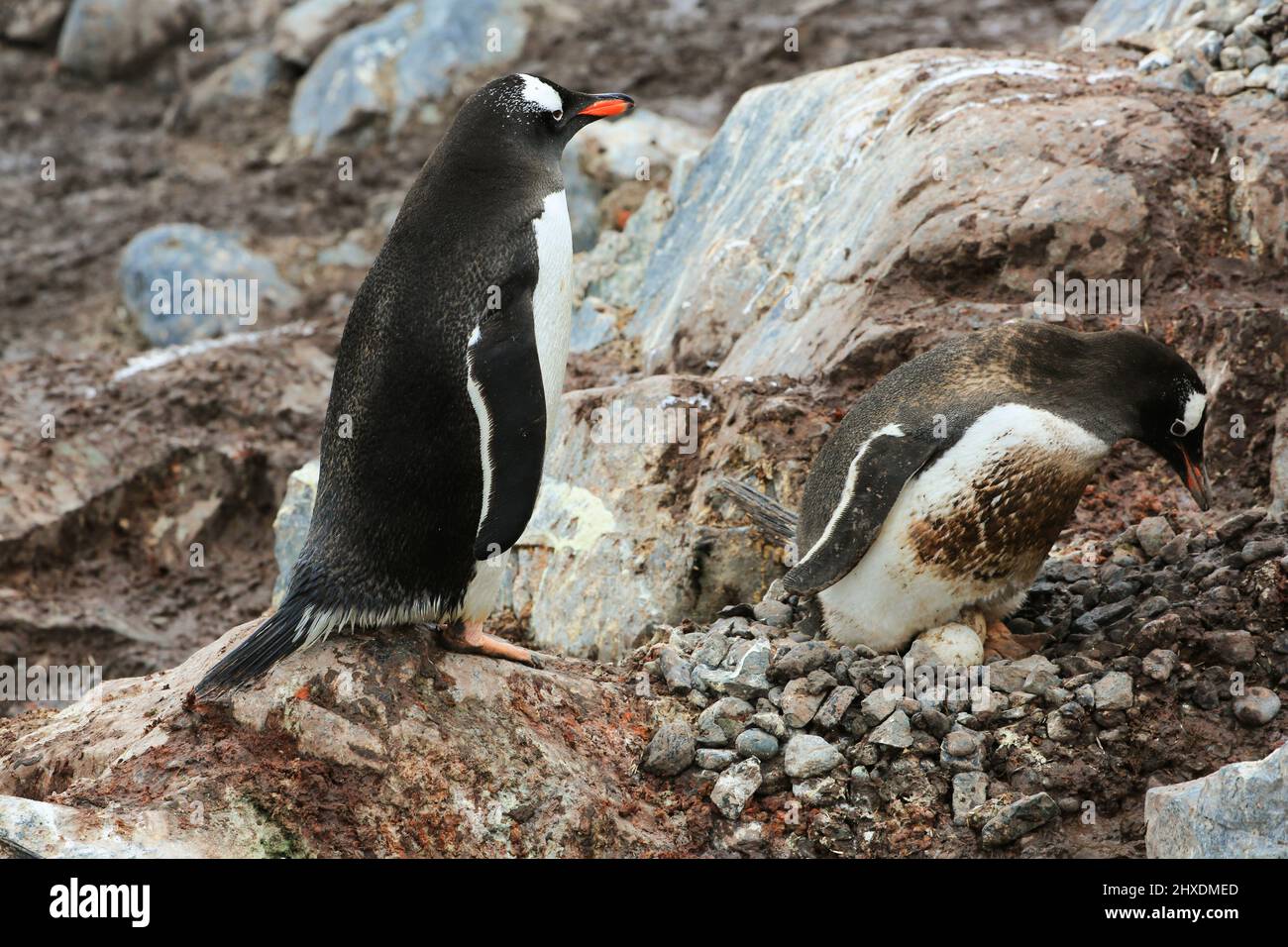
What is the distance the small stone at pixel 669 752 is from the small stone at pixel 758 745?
0.45 ft

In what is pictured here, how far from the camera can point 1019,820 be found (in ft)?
11.9

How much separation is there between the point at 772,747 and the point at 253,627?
1.68m

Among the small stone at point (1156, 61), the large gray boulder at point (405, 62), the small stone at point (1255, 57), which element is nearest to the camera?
the small stone at point (1255, 57)

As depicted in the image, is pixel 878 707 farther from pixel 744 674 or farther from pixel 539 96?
pixel 539 96

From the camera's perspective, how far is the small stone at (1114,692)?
3.88 m

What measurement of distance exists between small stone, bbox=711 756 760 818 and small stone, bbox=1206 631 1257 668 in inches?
51.6

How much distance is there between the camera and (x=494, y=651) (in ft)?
13.5

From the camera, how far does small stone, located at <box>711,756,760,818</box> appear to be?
379cm

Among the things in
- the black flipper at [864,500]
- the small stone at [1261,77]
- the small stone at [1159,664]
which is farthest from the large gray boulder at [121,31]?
the small stone at [1159,664]

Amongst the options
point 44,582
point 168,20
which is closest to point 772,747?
point 44,582

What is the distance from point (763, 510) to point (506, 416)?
4.41 feet

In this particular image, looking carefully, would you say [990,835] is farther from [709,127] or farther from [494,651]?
[709,127]

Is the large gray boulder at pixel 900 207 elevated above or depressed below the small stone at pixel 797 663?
above

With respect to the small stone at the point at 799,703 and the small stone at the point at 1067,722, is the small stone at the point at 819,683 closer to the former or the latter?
the small stone at the point at 799,703
